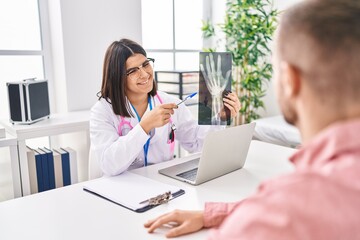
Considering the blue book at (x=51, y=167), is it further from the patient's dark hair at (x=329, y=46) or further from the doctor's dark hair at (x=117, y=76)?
the patient's dark hair at (x=329, y=46)

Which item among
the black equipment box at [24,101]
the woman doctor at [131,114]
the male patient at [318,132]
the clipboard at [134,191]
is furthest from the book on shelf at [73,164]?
the male patient at [318,132]

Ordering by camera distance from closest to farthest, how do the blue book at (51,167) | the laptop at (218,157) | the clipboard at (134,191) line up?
the clipboard at (134,191) → the laptop at (218,157) → the blue book at (51,167)

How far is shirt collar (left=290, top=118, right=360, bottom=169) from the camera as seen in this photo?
456 mm

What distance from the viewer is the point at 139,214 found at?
3.48ft

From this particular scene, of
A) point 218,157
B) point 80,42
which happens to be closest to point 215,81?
point 218,157

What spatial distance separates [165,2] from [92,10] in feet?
3.39

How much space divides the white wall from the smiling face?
3.39ft

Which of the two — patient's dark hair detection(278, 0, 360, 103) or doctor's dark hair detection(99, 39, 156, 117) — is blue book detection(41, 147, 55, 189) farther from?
patient's dark hair detection(278, 0, 360, 103)

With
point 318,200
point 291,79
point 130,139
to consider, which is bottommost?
point 130,139

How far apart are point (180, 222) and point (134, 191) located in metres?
0.30

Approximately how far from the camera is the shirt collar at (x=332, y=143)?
17.9 inches

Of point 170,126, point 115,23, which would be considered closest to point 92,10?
point 115,23

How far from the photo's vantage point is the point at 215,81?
4.85 feet

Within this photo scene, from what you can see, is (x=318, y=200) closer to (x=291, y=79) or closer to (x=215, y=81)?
(x=291, y=79)
